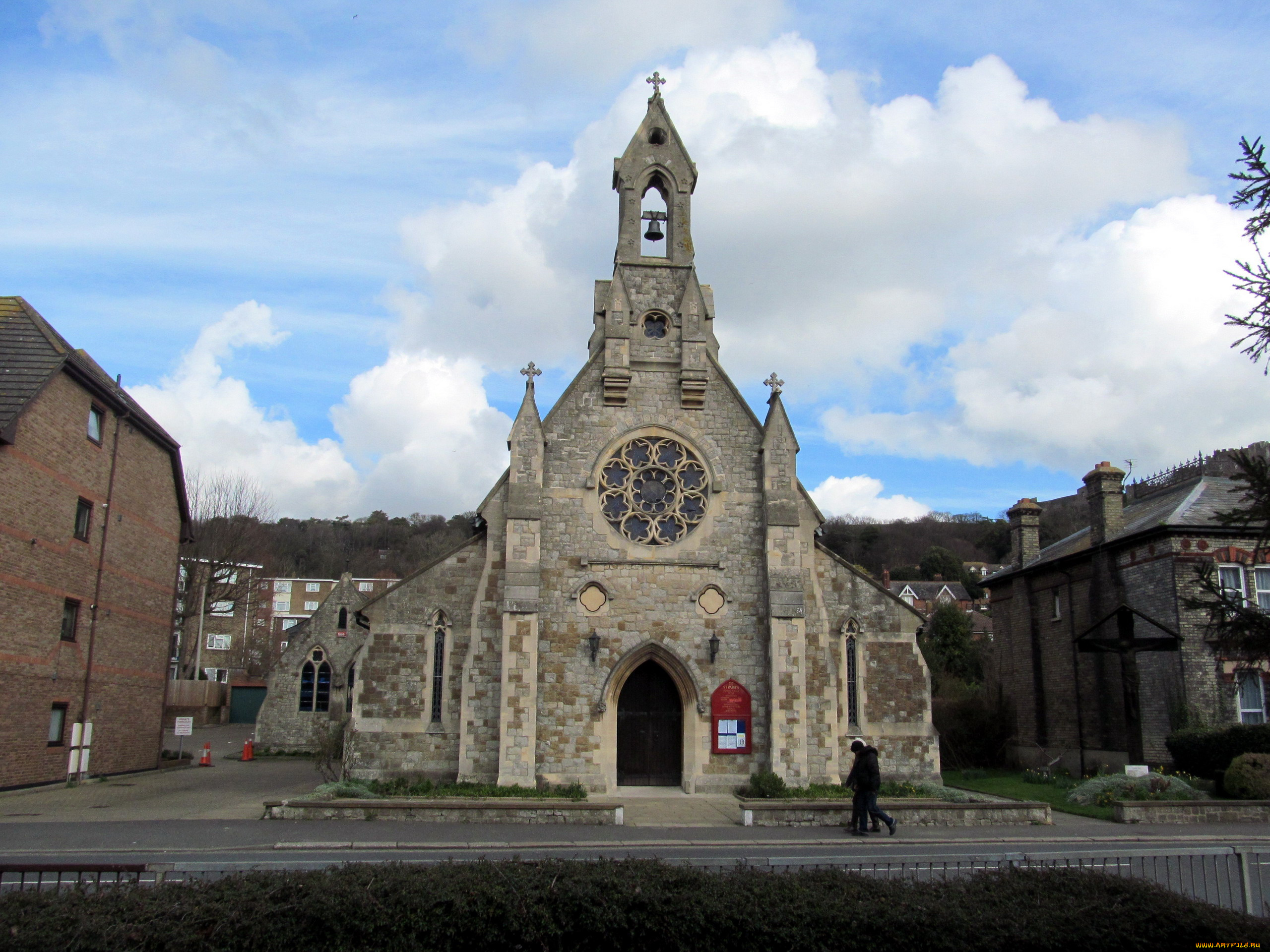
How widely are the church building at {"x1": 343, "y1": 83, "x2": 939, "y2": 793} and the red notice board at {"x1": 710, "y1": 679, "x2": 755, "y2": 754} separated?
36 mm

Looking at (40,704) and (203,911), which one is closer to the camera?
(203,911)

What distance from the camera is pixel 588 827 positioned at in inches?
637

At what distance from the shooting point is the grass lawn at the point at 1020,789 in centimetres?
1923

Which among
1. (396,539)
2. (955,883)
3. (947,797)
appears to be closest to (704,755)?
(947,797)

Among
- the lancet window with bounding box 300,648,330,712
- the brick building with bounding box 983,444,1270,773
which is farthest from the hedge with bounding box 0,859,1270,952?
the lancet window with bounding box 300,648,330,712

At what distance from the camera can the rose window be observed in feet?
72.4

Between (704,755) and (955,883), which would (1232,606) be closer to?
(955,883)

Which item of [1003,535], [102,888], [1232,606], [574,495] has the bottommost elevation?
[102,888]

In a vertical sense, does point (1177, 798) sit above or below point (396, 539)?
below

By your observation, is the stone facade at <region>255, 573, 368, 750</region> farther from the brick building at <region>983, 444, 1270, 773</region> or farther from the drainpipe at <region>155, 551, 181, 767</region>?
the brick building at <region>983, 444, 1270, 773</region>

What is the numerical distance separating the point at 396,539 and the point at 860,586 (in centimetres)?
9957

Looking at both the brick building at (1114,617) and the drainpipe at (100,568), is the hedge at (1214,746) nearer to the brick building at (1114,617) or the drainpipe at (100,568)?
the brick building at (1114,617)

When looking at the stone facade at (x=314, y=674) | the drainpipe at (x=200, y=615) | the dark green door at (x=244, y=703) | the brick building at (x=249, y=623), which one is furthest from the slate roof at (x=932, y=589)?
the drainpipe at (x=200, y=615)

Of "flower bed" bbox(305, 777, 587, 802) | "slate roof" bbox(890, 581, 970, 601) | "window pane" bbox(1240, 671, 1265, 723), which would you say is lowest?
"flower bed" bbox(305, 777, 587, 802)
